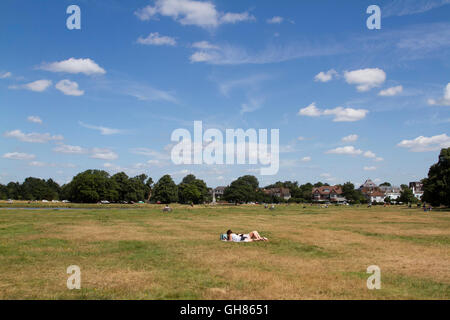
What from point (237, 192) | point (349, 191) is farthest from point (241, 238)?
point (349, 191)

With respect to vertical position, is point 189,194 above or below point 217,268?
below

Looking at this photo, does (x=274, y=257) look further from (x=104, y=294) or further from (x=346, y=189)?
(x=346, y=189)

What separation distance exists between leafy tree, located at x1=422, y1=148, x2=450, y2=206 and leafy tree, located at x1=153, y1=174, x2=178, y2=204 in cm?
9312

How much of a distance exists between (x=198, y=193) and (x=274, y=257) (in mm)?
139022

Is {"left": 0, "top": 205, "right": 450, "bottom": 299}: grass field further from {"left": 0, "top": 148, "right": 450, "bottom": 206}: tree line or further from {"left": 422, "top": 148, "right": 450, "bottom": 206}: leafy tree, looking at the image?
{"left": 0, "top": 148, "right": 450, "bottom": 206}: tree line

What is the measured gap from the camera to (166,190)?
483ft

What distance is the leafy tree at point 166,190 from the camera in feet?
484

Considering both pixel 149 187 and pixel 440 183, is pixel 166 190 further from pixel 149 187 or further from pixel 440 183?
pixel 440 183

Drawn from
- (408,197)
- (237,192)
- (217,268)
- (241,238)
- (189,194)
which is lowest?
(408,197)

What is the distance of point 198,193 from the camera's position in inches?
6171

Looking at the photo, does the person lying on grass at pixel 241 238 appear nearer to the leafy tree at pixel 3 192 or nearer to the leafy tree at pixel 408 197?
the leafy tree at pixel 408 197

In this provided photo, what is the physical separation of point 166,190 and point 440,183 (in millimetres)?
98401

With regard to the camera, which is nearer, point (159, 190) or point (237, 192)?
point (159, 190)
